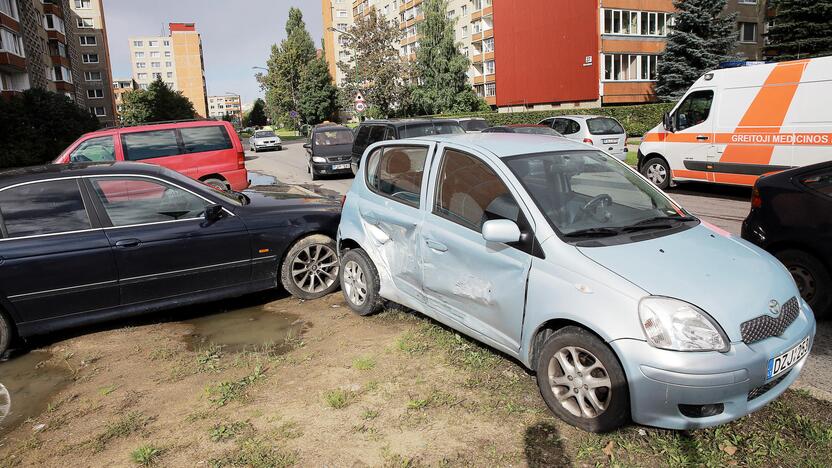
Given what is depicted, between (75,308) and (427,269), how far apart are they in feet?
9.86

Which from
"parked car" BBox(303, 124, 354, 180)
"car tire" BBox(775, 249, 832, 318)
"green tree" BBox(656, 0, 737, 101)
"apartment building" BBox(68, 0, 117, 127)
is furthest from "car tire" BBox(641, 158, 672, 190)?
"apartment building" BBox(68, 0, 117, 127)

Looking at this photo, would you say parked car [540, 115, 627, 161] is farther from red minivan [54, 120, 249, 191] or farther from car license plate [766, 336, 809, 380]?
car license plate [766, 336, 809, 380]

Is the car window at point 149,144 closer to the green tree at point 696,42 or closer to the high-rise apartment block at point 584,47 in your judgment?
the green tree at point 696,42

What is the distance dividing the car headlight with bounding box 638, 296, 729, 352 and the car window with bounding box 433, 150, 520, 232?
1.04 metres

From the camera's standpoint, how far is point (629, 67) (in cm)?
3812

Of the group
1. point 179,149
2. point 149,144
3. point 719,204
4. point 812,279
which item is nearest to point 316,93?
point 179,149

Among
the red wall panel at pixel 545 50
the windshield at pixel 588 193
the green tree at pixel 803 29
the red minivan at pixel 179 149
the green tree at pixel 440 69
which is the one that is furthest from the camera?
the green tree at pixel 440 69

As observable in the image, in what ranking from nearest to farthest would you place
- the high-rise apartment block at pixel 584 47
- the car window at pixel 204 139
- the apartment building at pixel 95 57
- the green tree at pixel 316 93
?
1. the car window at pixel 204 139
2. the high-rise apartment block at pixel 584 47
3. the green tree at pixel 316 93
4. the apartment building at pixel 95 57

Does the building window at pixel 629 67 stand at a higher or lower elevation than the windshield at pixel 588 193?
higher

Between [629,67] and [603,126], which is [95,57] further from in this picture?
[603,126]

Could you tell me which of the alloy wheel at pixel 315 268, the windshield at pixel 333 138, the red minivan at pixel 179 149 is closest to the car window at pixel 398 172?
the alloy wheel at pixel 315 268

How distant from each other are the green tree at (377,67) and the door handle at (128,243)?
45.2 metres

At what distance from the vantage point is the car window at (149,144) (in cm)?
997

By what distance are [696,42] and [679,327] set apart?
3245cm
